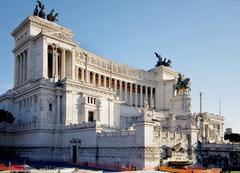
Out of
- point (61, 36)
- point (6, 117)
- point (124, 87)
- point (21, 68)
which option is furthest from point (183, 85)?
point (6, 117)

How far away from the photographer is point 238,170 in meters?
56.7

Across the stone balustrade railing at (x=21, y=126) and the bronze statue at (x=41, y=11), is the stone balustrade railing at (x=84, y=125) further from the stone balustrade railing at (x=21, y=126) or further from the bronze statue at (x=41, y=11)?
the bronze statue at (x=41, y=11)

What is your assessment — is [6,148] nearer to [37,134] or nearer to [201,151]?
[37,134]

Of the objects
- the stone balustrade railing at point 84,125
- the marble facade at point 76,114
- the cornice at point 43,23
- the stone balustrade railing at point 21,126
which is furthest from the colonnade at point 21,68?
the stone balustrade railing at point 84,125

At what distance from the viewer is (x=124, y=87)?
111 metres

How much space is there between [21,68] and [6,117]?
19335mm

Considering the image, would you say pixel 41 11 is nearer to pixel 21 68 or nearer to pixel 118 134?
pixel 21 68

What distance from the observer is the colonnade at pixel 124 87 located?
315 feet

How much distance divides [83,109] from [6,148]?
18.7 meters

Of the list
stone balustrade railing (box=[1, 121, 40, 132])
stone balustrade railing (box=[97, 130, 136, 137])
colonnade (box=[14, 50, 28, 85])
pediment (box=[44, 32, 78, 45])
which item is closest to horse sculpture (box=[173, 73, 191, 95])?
pediment (box=[44, 32, 78, 45])

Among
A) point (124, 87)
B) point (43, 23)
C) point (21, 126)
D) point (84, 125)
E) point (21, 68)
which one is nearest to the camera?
point (84, 125)

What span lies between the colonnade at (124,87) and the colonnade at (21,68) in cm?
1349

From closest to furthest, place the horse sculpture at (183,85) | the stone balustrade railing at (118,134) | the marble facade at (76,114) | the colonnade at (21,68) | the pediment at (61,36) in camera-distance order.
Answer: the stone balustrade railing at (118,134)
the marble facade at (76,114)
the pediment at (61,36)
the colonnade at (21,68)
the horse sculpture at (183,85)

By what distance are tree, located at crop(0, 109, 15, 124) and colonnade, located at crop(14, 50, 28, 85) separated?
13331 mm
